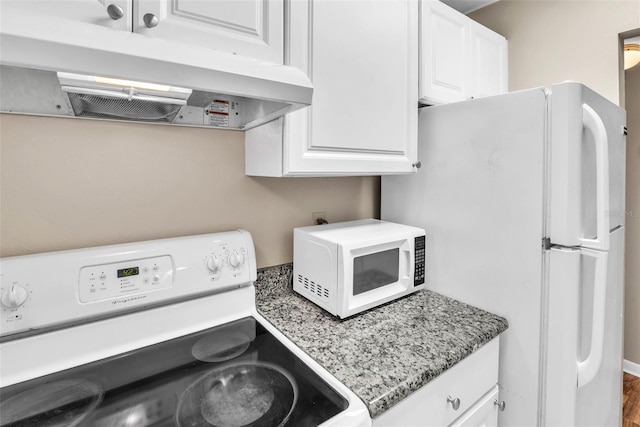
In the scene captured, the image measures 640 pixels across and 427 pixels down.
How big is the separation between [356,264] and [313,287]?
184 mm

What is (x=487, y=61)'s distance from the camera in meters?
1.67

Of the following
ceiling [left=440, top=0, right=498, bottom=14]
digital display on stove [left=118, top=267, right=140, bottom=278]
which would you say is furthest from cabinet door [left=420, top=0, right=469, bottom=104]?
digital display on stove [left=118, top=267, right=140, bottom=278]

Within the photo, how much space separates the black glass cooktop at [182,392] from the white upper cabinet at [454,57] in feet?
3.62

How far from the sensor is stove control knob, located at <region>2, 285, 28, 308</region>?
→ 0.77 metres

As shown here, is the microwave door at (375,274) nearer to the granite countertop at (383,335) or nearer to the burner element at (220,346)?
the granite countertop at (383,335)

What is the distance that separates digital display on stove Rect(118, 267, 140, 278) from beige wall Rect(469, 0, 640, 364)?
2.02 metres

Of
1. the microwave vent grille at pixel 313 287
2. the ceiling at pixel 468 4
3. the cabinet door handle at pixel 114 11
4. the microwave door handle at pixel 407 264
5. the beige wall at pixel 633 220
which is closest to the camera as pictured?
the cabinet door handle at pixel 114 11

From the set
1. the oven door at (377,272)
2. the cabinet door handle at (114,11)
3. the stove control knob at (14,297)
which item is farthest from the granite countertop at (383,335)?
the cabinet door handle at (114,11)

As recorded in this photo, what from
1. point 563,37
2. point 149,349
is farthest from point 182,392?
point 563,37

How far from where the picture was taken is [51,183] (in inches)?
35.8

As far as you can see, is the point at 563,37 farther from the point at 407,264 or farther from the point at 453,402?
the point at 453,402

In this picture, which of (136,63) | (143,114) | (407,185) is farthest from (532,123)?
(143,114)

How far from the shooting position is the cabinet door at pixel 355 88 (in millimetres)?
972

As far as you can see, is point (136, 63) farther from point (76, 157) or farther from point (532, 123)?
point (532, 123)
